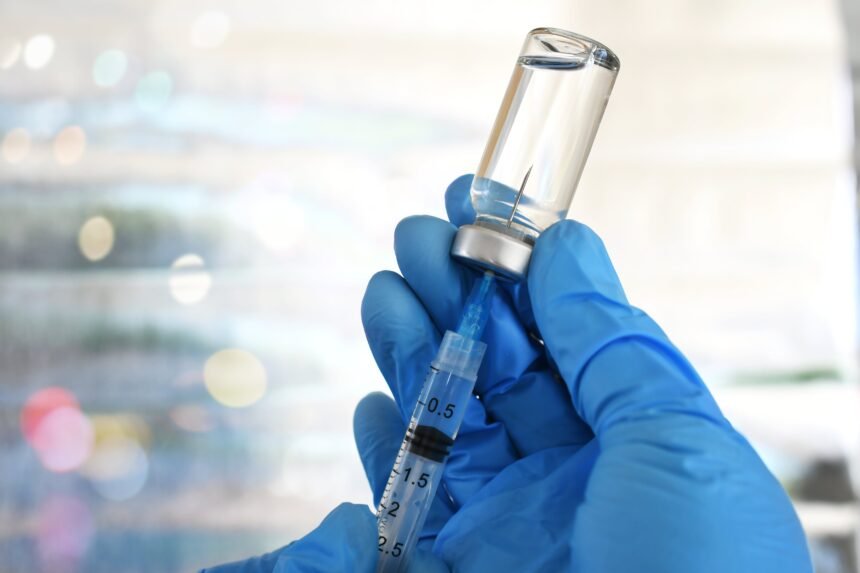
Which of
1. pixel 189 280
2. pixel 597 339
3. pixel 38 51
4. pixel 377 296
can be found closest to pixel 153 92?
pixel 38 51

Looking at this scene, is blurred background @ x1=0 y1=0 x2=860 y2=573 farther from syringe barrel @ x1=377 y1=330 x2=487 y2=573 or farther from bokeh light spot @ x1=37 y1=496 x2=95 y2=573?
syringe barrel @ x1=377 y1=330 x2=487 y2=573

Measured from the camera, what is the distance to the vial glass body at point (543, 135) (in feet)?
2.65

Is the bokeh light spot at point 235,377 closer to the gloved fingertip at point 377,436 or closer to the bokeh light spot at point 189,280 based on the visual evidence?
the bokeh light spot at point 189,280

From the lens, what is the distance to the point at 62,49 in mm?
1441

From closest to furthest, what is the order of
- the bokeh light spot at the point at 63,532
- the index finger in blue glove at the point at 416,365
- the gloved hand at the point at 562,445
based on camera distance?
the gloved hand at the point at 562,445 < the index finger in blue glove at the point at 416,365 < the bokeh light spot at the point at 63,532

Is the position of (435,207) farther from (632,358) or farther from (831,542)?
(831,542)

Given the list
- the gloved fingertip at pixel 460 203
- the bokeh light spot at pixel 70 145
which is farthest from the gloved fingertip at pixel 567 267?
the bokeh light spot at pixel 70 145

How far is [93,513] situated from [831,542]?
1.39m

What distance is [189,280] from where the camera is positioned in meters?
1.42

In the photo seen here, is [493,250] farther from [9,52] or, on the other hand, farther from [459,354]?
[9,52]

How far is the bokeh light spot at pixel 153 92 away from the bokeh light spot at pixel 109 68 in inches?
1.7

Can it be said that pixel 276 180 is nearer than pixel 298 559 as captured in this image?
No

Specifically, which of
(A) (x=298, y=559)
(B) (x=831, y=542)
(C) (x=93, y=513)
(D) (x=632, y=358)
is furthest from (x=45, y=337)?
(B) (x=831, y=542)

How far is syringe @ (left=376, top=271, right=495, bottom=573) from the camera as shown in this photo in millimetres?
775
